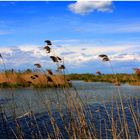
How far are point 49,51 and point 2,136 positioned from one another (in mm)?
3608

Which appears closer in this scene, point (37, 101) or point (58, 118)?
point (58, 118)

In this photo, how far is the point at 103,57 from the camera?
3961 millimetres

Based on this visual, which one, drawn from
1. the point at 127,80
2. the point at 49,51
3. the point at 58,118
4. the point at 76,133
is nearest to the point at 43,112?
the point at 58,118

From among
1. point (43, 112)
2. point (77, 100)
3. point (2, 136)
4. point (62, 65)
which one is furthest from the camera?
point (43, 112)

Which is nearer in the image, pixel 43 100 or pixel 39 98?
pixel 43 100

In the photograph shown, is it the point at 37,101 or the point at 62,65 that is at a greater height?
the point at 62,65

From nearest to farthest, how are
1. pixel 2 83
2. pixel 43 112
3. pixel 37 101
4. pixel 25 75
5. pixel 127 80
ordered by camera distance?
pixel 43 112 → pixel 37 101 → pixel 2 83 → pixel 25 75 → pixel 127 80

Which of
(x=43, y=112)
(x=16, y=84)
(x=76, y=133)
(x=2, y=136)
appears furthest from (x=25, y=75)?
(x=76, y=133)

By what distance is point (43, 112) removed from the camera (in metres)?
9.98

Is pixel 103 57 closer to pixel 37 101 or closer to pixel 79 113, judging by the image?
pixel 79 113

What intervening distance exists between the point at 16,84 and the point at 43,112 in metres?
8.58

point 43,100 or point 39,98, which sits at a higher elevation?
point 43,100

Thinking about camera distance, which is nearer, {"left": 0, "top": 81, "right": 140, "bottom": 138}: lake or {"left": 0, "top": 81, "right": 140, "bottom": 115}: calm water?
{"left": 0, "top": 81, "right": 140, "bottom": 138}: lake

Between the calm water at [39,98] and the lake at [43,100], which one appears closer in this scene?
the lake at [43,100]
